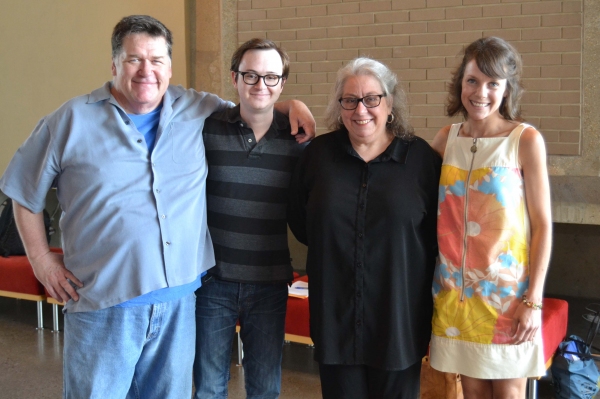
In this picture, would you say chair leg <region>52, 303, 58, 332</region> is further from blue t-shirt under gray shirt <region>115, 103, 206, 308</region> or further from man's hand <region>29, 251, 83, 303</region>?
blue t-shirt under gray shirt <region>115, 103, 206, 308</region>

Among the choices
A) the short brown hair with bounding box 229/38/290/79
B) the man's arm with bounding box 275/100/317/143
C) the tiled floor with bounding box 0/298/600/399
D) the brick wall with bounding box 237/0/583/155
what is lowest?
the tiled floor with bounding box 0/298/600/399

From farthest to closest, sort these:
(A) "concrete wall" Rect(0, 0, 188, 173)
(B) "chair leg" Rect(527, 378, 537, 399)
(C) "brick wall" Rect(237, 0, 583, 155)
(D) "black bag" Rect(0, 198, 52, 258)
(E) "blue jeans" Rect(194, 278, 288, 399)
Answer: (A) "concrete wall" Rect(0, 0, 188, 173), (D) "black bag" Rect(0, 198, 52, 258), (C) "brick wall" Rect(237, 0, 583, 155), (B) "chair leg" Rect(527, 378, 537, 399), (E) "blue jeans" Rect(194, 278, 288, 399)

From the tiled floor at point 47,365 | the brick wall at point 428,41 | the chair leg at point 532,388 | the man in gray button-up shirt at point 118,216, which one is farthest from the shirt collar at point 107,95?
the brick wall at point 428,41

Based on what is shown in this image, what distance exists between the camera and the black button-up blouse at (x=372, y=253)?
2133 millimetres

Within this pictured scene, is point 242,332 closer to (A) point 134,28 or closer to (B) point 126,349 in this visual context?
(B) point 126,349

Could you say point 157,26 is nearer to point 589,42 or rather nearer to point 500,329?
point 500,329

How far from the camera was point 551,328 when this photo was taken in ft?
12.4

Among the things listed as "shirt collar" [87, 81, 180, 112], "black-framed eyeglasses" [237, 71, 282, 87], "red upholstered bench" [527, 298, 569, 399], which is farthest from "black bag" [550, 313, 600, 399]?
"shirt collar" [87, 81, 180, 112]

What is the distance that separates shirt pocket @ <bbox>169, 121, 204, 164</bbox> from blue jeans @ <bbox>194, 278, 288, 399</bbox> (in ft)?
1.55

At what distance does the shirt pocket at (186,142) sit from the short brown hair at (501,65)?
38.0 inches

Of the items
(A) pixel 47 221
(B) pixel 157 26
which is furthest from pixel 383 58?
(B) pixel 157 26

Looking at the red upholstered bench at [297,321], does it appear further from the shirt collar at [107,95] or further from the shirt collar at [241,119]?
the shirt collar at [107,95]

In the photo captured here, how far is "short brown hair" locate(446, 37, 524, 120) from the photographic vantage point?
2.15 meters

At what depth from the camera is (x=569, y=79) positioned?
5082 millimetres
